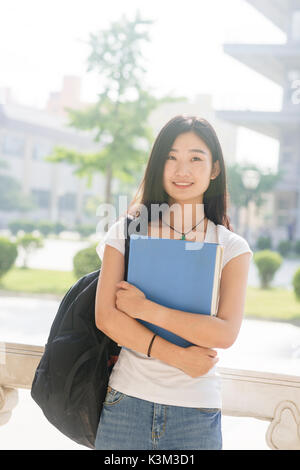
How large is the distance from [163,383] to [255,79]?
41.9 ft

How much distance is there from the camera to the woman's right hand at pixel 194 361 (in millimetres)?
704

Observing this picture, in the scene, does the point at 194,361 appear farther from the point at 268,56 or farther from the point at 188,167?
the point at 268,56

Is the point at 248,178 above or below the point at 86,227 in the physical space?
above

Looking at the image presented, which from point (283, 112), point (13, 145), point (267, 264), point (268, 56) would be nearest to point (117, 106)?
point (267, 264)

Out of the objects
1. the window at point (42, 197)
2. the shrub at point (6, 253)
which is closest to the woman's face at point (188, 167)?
the shrub at point (6, 253)

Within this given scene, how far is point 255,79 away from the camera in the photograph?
12609 millimetres

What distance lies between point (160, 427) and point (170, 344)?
11cm

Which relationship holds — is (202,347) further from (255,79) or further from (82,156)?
(255,79)

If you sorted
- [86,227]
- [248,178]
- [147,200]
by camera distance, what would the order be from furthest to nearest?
[86,227], [248,178], [147,200]

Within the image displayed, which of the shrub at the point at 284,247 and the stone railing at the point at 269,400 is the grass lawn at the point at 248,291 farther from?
the shrub at the point at 284,247

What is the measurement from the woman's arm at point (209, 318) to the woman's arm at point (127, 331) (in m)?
0.02

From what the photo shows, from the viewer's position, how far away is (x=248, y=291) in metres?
6.08

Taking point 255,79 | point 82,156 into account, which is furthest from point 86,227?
point 82,156

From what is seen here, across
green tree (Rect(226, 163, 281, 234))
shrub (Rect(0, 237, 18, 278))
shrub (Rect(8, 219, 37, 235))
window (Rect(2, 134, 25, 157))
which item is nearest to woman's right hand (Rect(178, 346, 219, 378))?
shrub (Rect(0, 237, 18, 278))
